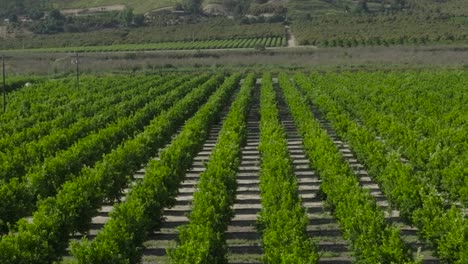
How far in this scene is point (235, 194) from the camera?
17.3 m

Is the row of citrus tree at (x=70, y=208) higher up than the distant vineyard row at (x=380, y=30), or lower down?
higher up

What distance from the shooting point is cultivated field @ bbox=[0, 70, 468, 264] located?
12008 millimetres

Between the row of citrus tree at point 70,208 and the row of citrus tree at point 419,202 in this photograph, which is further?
the row of citrus tree at point 419,202

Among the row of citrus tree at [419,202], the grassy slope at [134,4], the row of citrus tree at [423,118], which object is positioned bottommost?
the grassy slope at [134,4]

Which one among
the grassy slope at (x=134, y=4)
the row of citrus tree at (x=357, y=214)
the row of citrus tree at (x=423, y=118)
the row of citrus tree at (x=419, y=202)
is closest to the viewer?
the row of citrus tree at (x=357, y=214)

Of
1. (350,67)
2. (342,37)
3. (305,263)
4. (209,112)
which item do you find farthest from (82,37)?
(305,263)

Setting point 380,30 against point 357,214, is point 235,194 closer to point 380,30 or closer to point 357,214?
point 357,214

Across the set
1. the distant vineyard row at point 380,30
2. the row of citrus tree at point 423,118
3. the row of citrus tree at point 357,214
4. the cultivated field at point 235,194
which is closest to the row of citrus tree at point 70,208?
the cultivated field at point 235,194

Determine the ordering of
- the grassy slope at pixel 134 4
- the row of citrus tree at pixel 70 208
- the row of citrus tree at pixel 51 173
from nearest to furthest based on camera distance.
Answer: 1. the row of citrus tree at pixel 70 208
2. the row of citrus tree at pixel 51 173
3. the grassy slope at pixel 134 4

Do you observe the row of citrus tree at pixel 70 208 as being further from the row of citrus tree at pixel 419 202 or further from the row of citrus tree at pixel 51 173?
the row of citrus tree at pixel 419 202

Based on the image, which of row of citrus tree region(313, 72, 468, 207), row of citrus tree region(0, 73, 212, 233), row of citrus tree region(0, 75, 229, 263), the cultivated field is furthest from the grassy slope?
row of citrus tree region(0, 75, 229, 263)

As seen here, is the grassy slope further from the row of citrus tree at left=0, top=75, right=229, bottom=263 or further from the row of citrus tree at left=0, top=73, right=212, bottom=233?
the row of citrus tree at left=0, top=75, right=229, bottom=263

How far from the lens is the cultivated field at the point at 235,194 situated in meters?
12.0

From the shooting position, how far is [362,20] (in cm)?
12338
